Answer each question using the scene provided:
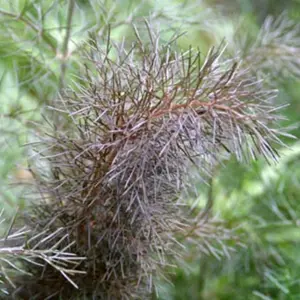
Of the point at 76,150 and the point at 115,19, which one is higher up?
the point at 115,19

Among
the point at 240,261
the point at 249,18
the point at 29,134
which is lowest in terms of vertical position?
the point at 240,261

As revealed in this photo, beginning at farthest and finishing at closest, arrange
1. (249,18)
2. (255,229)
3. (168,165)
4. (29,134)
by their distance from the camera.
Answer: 1. (249,18)
2. (255,229)
3. (29,134)
4. (168,165)

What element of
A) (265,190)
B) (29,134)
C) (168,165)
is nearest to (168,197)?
(168,165)

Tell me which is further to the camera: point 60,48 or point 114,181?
point 60,48

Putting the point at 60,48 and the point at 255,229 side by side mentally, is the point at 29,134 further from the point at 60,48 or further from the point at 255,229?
the point at 255,229

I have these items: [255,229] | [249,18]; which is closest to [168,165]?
[255,229]

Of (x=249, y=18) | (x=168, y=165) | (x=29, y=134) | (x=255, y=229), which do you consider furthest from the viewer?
(x=249, y=18)
